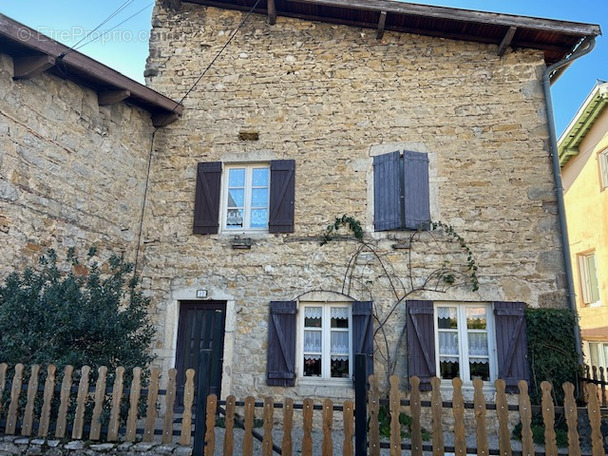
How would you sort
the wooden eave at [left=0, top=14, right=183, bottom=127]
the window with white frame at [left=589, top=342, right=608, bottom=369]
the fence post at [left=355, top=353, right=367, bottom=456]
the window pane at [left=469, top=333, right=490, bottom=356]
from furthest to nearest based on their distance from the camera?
the window with white frame at [left=589, top=342, right=608, bottom=369], the window pane at [left=469, top=333, right=490, bottom=356], the wooden eave at [left=0, top=14, right=183, bottom=127], the fence post at [left=355, top=353, right=367, bottom=456]

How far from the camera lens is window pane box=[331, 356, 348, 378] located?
6820mm

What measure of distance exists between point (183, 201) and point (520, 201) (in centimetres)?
523

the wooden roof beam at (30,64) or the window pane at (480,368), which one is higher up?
the wooden roof beam at (30,64)

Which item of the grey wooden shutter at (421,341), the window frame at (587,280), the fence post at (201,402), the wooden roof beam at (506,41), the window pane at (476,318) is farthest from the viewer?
the window frame at (587,280)

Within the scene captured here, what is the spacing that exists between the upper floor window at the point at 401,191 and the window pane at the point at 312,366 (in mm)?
2145

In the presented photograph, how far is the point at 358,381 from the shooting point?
3902mm

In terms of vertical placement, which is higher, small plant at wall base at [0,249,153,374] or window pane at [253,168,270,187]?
window pane at [253,168,270,187]

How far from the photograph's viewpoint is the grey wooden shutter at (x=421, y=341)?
256 inches

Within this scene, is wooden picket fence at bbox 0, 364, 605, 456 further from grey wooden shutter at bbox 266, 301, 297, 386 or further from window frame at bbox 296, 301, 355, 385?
window frame at bbox 296, 301, 355, 385

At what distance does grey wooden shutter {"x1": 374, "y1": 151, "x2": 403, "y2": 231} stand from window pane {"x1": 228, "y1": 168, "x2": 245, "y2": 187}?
7.17 feet

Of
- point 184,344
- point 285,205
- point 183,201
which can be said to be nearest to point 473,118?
point 285,205

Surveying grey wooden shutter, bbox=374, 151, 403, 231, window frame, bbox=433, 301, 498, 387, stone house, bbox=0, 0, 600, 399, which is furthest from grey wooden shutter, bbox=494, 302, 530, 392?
grey wooden shutter, bbox=374, 151, 403, 231

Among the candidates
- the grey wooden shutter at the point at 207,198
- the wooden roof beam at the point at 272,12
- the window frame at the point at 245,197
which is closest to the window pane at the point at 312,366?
the window frame at the point at 245,197

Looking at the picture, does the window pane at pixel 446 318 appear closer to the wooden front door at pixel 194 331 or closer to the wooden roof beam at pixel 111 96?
the wooden front door at pixel 194 331
